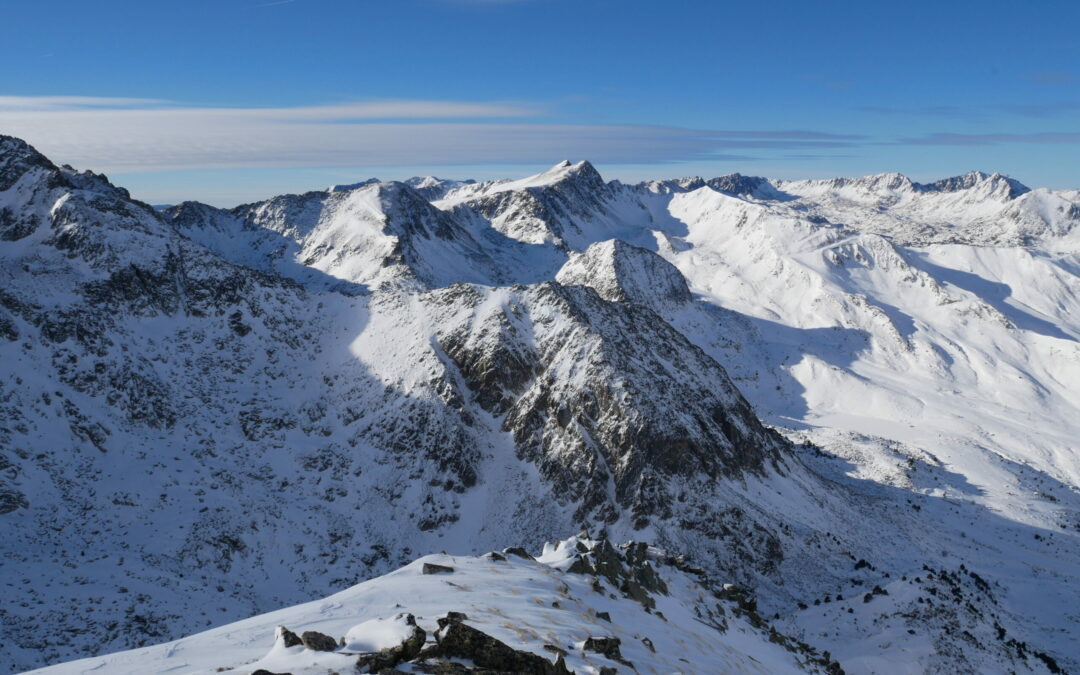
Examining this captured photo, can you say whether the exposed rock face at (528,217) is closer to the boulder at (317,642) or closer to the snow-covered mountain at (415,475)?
the snow-covered mountain at (415,475)

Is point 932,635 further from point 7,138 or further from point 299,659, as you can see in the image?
point 7,138

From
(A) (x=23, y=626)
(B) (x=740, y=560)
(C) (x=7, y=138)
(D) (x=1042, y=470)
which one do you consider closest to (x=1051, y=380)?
(D) (x=1042, y=470)

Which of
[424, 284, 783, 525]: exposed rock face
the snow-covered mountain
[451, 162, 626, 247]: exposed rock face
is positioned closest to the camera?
the snow-covered mountain

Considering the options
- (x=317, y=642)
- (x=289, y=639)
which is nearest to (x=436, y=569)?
(x=289, y=639)

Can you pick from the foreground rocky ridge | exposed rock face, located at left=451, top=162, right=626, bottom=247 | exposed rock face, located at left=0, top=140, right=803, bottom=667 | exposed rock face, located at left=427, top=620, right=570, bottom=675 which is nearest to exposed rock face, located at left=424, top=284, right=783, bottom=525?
exposed rock face, located at left=0, top=140, right=803, bottom=667

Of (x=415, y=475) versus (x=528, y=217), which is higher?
(x=528, y=217)

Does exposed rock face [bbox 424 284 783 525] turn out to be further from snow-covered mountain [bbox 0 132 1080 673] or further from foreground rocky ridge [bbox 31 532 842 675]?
foreground rocky ridge [bbox 31 532 842 675]

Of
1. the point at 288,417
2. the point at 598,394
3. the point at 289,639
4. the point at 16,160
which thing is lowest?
the point at 288,417

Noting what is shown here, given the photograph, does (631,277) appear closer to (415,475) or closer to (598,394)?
(598,394)

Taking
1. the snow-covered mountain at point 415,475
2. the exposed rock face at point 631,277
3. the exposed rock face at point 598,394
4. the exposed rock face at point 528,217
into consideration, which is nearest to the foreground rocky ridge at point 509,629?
the snow-covered mountain at point 415,475
